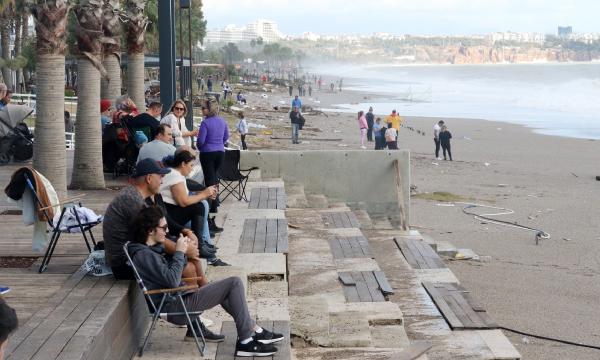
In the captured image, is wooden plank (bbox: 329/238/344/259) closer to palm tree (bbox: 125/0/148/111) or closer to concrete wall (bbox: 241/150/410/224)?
concrete wall (bbox: 241/150/410/224)

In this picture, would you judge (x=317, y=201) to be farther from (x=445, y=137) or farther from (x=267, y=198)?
(x=445, y=137)

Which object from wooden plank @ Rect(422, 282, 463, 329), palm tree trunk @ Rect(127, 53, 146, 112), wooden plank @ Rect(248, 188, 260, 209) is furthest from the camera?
palm tree trunk @ Rect(127, 53, 146, 112)

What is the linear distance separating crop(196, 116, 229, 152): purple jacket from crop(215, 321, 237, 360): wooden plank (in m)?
5.12

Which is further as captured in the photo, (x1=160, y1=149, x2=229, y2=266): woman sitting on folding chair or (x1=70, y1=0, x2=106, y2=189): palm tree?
(x1=70, y1=0, x2=106, y2=189): palm tree

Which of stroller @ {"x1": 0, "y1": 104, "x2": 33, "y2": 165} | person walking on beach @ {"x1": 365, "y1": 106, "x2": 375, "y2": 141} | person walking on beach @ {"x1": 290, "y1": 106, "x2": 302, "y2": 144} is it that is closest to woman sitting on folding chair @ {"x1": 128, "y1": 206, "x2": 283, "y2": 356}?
stroller @ {"x1": 0, "y1": 104, "x2": 33, "y2": 165}

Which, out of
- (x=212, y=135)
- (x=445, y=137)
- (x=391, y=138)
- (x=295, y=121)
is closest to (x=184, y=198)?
(x=212, y=135)

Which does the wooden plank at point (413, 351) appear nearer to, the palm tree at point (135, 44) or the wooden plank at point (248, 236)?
the wooden plank at point (248, 236)

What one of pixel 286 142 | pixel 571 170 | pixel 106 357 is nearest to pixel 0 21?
pixel 286 142

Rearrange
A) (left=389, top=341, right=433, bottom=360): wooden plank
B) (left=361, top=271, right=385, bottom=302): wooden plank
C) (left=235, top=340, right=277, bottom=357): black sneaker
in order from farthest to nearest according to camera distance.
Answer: (left=361, top=271, right=385, bottom=302): wooden plank < (left=389, top=341, right=433, bottom=360): wooden plank < (left=235, top=340, right=277, bottom=357): black sneaker

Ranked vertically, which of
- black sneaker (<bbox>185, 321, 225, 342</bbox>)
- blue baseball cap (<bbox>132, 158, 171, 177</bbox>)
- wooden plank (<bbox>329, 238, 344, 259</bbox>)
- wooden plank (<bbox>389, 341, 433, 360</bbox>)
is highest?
blue baseball cap (<bbox>132, 158, 171, 177</bbox>)

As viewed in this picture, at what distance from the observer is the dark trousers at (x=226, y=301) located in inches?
259

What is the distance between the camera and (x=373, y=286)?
966 cm

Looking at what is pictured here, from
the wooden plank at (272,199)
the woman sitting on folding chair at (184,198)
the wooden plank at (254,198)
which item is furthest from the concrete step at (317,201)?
the woman sitting on folding chair at (184,198)

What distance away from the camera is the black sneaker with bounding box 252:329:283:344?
6625mm
